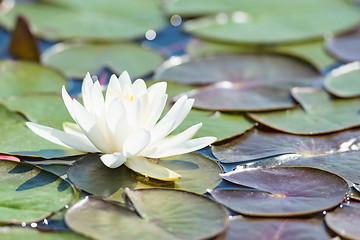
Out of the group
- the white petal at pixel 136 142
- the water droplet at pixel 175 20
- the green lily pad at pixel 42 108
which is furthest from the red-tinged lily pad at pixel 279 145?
the water droplet at pixel 175 20

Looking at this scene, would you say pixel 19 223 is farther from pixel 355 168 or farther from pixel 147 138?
pixel 355 168

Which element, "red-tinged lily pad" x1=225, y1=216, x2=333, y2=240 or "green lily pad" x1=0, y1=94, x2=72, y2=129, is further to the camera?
"green lily pad" x1=0, y1=94, x2=72, y2=129

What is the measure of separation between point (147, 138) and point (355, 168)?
0.93 m

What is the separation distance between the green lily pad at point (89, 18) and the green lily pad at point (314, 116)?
1450 mm

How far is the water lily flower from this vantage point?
2033 mm

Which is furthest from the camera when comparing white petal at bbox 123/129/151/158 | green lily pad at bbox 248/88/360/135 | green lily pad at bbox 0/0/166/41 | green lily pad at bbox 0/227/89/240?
green lily pad at bbox 0/0/166/41

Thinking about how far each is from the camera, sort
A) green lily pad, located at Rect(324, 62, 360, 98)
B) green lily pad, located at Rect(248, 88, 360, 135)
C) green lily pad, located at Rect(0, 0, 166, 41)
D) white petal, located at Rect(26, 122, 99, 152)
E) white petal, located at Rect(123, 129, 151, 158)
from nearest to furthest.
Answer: white petal, located at Rect(123, 129, 151, 158) < white petal, located at Rect(26, 122, 99, 152) < green lily pad, located at Rect(248, 88, 360, 135) < green lily pad, located at Rect(324, 62, 360, 98) < green lily pad, located at Rect(0, 0, 166, 41)

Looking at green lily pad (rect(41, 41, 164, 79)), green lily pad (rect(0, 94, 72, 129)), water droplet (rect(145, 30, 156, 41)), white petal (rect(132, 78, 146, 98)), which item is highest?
white petal (rect(132, 78, 146, 98))

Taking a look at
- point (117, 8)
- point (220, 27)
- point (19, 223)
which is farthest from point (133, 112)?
point (117, 8)

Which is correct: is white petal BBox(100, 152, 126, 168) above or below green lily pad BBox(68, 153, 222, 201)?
above

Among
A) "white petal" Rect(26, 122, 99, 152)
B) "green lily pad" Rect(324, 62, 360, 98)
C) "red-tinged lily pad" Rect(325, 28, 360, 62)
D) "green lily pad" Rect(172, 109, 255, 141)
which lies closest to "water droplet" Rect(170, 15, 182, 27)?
"red-tinged lily pad" Rect(325, 28, 360, 62)

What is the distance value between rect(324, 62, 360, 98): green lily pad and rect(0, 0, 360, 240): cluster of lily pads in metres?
0.01

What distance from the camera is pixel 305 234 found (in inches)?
71.1

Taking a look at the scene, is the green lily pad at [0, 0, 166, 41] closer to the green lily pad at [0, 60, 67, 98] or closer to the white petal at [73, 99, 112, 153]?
the green lily pad at [0, 60, 67, 98]
